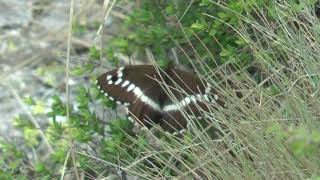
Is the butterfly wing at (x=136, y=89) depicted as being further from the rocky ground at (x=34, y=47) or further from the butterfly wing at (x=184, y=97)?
the rocky ground at (x=34, y=47)

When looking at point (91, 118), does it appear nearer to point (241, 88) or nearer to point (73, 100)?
point (241, 88)

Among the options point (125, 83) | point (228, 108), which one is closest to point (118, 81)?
point (125, 83)

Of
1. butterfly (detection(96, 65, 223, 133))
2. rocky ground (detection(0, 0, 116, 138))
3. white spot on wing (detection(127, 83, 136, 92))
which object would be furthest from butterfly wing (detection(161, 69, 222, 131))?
rocky ground (detection(0, 0, 116, 138))

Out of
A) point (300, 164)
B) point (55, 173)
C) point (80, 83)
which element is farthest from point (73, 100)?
point (300, 164)

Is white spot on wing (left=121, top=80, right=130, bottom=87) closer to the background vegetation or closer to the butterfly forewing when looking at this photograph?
the butterfly forewing

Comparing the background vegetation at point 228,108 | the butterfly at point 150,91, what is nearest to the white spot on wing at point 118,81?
the butterfly at point 150,91

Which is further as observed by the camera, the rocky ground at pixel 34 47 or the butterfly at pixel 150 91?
the rocky ground at pixel 34 47
